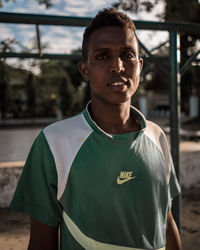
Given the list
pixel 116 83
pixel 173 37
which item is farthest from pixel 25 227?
pixel 116 83

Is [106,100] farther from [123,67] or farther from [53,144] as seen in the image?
[53,144]

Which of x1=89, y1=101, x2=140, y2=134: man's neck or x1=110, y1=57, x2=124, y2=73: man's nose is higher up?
x1=110, y1=57, x2=124, y2=73: man's nose

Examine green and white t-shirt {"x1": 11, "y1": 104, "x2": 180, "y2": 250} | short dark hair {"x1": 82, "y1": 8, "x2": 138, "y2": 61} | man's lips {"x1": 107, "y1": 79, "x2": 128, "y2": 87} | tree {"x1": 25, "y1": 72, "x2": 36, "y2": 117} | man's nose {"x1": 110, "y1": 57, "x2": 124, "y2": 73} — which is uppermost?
short dark hair {"x1": 82, "y1": 8, "x2": 138, "y2": 61}

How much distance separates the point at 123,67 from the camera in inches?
39.8

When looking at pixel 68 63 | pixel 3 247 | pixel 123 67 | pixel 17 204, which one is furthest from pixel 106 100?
pixel 68 63

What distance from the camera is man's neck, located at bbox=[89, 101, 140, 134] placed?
3.51 ft

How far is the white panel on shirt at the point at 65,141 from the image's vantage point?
935 mm

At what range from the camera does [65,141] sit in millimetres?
981

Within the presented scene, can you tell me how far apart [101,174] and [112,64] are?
→ 42 cm

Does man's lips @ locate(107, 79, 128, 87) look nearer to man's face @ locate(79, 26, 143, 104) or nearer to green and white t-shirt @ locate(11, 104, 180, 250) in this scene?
man's face @ locate(79, 26, 143, 104)

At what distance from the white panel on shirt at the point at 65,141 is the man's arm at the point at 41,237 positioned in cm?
14

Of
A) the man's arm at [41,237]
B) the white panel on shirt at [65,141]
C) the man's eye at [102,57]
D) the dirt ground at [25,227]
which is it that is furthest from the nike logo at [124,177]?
the dirt ground at [25,227]

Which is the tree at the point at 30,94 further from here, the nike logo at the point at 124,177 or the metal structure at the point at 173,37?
the nike logo at the point at 124,177

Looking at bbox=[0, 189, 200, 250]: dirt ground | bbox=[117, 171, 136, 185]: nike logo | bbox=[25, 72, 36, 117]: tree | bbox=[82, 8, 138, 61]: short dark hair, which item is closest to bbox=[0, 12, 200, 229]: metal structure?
bbox=[0, 189, 200, 250]: dirt ground
